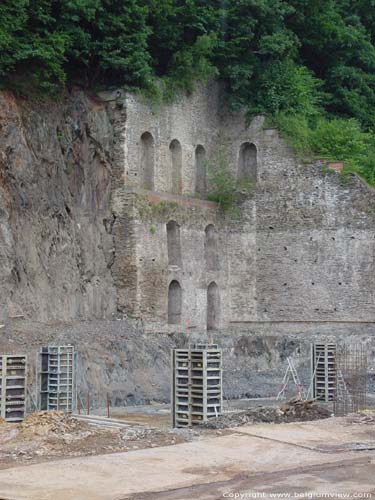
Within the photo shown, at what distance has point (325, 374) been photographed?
27375 millimetres

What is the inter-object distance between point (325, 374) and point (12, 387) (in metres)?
9.63

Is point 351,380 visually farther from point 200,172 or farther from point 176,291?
point 200,172

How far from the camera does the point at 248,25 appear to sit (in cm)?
3884

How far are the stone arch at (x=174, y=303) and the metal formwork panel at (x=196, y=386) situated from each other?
14.5 metres

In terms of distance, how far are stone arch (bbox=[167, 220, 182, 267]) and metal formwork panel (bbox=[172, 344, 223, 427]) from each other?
15.0 meters

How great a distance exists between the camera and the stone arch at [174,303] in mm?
36344

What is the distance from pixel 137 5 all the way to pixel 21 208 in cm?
881

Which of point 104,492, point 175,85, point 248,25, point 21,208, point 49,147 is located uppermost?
point 248,25

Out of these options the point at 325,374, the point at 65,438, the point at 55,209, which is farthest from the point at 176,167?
the point at 65,438

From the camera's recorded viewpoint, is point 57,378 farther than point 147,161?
No

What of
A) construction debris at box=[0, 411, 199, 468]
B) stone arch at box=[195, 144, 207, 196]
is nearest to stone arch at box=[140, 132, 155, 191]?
stone arch at box=[195, 144, 207, 196]

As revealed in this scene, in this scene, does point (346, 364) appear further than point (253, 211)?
No

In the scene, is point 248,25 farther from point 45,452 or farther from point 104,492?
point 104,492


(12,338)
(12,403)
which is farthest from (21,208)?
(12,403)
